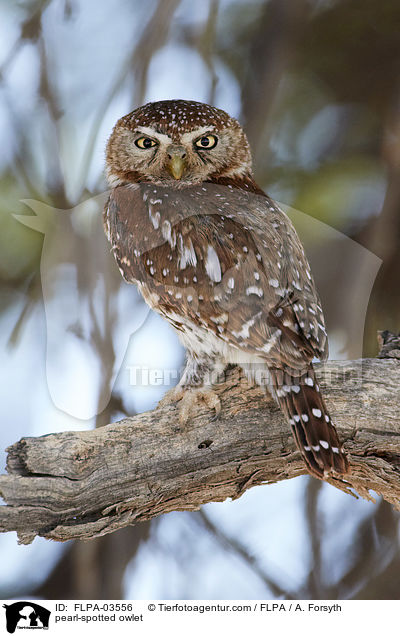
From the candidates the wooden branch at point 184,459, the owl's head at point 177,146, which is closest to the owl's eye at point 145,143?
the owl's head at point 177,146

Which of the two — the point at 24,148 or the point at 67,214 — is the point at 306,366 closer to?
the point at 67,214

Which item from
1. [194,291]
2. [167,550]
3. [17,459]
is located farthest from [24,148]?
[167,550]

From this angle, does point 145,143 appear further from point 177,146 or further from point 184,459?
point 184,459

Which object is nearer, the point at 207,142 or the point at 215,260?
the point at 215,260

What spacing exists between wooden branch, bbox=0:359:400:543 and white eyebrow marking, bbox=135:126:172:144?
0.45m

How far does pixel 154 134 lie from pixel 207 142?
0.11 meters

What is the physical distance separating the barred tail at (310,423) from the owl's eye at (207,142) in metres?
0.45

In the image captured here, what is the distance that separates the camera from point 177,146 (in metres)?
1.13

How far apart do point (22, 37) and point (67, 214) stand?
1.25ft

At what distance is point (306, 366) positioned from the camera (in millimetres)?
1035

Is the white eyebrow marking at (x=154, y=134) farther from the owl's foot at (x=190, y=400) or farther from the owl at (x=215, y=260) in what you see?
the owl's foot at (x=190, y=400)

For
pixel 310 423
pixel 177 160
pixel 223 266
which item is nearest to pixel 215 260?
pixel 223 266
